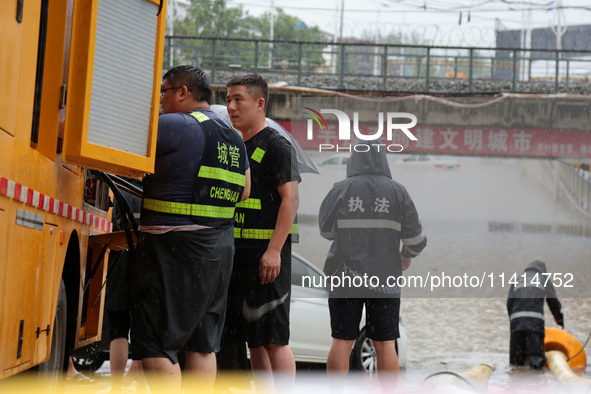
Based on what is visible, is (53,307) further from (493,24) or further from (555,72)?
(555,72)

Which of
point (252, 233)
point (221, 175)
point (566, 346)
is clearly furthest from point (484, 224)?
point (566, 346)

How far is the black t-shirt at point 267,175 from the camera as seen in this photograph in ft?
18.5

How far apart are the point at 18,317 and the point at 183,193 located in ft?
3.58

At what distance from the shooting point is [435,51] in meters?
23.5

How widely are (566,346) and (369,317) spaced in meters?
5.34

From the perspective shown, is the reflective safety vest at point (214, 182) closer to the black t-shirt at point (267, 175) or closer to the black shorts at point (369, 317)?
the black t-shirt at point (267, 175)

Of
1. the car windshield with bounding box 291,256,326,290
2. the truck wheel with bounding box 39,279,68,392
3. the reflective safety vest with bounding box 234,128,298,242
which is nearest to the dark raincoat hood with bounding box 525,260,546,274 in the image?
the car windshield with bounding box 291,256,326,290

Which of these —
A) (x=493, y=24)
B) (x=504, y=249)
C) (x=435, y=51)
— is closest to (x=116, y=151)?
(x=504, y=249)

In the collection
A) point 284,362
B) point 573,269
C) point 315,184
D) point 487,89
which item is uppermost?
point 487,89

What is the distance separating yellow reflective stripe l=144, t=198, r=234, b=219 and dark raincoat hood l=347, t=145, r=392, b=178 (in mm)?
2352

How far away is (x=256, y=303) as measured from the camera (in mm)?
5508

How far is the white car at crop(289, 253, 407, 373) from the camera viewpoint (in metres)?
10.2

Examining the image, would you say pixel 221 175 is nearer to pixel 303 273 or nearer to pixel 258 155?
pixel 258 155

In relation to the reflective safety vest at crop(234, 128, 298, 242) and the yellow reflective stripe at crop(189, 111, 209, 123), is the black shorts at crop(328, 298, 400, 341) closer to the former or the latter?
the reflective safety vest at crop(234, 128, 298, 242)
